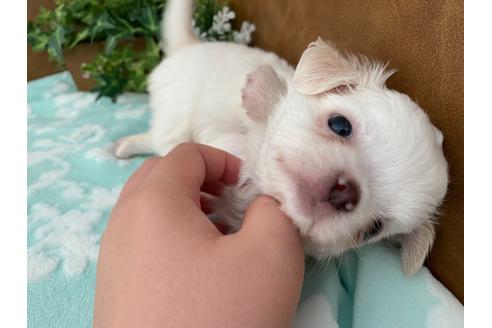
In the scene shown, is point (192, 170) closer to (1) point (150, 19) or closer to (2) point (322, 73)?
(2) point (322, 73)

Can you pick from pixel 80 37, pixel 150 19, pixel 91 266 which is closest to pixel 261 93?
pixel 91 266

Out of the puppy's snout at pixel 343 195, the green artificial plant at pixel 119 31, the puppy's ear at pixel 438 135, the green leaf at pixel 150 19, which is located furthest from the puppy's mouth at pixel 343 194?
the green leaf at pixel 150 19

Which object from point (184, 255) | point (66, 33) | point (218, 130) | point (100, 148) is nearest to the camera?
point (184, 255)

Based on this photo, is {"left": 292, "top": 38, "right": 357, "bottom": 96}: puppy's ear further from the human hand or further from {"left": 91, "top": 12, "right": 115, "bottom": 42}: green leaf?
{"left": 91, "top": 12, "right": 115, "bottom": 42}: green leaf

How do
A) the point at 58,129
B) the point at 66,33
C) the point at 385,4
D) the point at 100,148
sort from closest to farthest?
the point at 385,4, the point at 100,148, the point at 58,129, the point at 66,33

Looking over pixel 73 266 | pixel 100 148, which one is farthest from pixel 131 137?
pixel 73 266

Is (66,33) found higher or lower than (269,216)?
lower

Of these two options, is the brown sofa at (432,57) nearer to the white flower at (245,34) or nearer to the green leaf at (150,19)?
the white flower at (245,34)

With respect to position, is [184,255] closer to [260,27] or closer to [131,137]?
[131,137]
